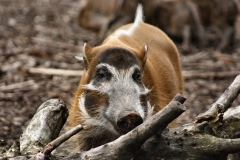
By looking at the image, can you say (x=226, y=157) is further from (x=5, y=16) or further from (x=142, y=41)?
(x=5, y=16)

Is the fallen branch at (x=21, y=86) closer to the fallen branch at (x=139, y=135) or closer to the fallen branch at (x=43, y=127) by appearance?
the fallen branch at (x=43, y=127)

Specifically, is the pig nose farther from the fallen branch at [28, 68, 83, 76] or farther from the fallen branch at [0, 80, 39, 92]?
the fallen branch at [28, 68, 83, 76]

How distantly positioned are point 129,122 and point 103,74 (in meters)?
0.71

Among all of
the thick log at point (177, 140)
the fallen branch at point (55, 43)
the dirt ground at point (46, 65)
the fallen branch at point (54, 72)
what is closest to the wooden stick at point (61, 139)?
the thick log at point (177, 140)

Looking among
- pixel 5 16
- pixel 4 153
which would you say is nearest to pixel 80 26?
pixel 5 16

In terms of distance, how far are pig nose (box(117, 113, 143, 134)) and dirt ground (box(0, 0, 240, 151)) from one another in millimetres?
1796

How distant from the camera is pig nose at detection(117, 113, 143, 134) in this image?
3486mm

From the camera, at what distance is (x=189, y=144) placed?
3127 mm

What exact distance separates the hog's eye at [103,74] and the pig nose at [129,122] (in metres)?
0.58

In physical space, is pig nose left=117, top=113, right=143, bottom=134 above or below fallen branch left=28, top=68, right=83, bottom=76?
above

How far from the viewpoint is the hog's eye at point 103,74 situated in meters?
4.11

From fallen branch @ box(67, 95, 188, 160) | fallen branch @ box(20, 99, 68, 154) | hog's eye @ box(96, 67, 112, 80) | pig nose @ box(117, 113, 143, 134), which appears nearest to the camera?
fallen branch @ box(67, 95, 188, 160)

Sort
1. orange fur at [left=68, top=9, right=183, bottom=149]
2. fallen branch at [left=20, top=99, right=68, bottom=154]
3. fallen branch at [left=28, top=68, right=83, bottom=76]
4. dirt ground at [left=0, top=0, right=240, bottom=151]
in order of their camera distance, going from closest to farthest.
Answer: fallen branch at [left=20, top=99, right=68, bottom=154] → orange fur at [left=68, top=9, right=183, bottom=149] → dirt ground at [left=0, top=0, right=240, bottom=151] → fallen branch at [left=28, top=68, right=83, bottom=76]

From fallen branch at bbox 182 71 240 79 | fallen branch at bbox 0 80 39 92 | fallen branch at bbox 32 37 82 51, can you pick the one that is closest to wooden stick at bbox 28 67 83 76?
fallen branch at bbox 0 80 39 92
